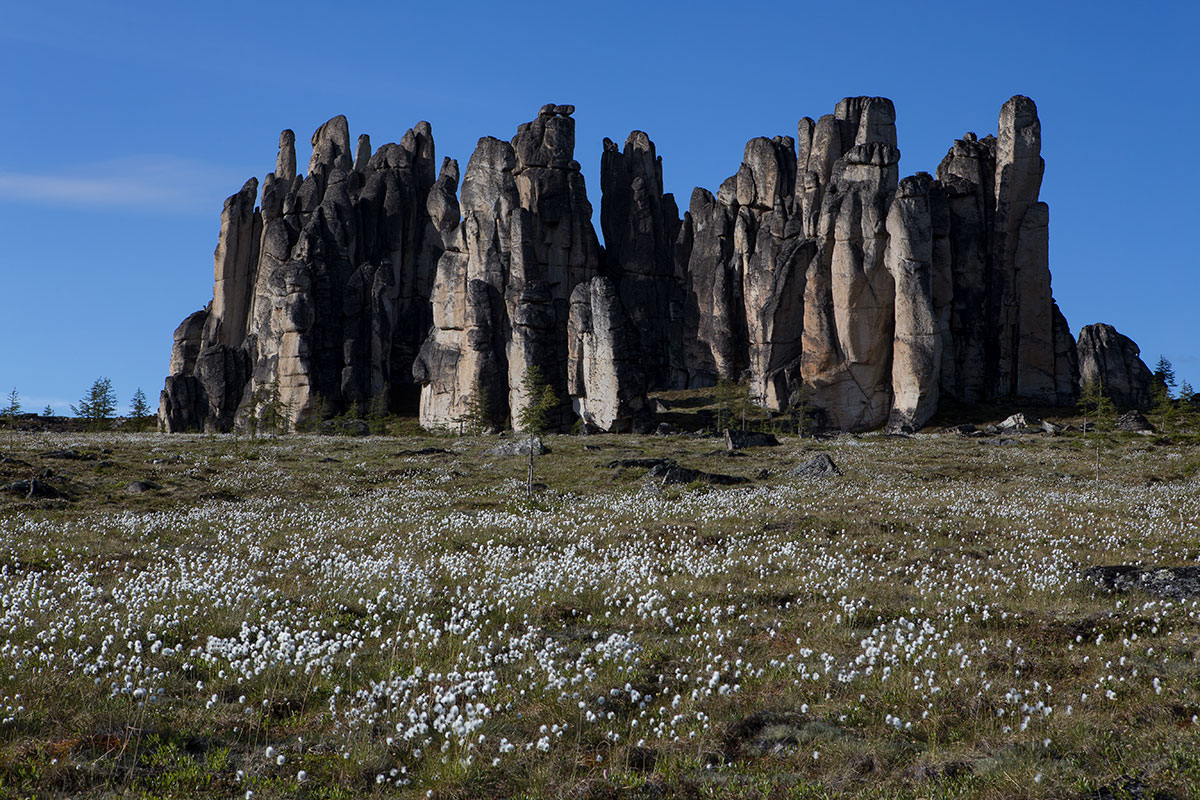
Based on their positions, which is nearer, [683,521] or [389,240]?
[683,521]

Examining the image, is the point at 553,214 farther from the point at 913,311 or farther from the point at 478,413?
the point at 913,311

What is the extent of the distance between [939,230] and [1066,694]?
8828 centimetres

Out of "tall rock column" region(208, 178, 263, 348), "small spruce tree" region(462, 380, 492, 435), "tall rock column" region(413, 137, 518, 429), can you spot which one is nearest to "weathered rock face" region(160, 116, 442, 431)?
"tall rock column" region(208, 178, 263, 348)

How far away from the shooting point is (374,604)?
1523 cm

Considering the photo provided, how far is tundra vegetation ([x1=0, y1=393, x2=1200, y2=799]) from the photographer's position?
28.0 ft

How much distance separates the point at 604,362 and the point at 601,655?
71633 mm

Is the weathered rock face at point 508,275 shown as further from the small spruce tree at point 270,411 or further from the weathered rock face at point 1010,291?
the weathered rock face at point 1010,291

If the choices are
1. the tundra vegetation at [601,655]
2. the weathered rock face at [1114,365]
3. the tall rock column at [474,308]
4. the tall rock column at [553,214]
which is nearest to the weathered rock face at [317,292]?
the tall rock column at [474,308]

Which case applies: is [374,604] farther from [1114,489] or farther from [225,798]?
[1114,489]

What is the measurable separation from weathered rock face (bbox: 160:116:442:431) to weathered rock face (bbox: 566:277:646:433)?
88.7ft

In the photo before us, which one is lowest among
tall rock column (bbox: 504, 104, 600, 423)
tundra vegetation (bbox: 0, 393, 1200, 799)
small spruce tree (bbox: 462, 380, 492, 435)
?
tundra vegetation (bbox: 0, 393, 1200, 799)

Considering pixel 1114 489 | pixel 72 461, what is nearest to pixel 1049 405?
pixel 1114 489

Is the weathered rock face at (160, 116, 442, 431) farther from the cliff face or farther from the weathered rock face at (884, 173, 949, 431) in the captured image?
the weathered rock face at (884, 173, 949, 431)

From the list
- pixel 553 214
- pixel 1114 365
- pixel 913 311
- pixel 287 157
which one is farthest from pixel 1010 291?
pixel 287 157
